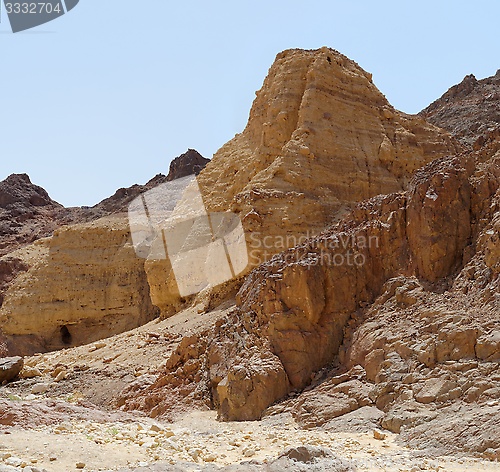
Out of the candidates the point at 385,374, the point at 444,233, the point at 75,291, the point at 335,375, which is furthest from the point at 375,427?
the point at 75,291

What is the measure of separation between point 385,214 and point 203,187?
12502 mm

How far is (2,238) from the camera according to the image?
147ft

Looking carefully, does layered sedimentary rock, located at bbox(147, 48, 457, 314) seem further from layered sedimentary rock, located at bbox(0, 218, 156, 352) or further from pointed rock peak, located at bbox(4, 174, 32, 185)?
pointed rock peak, located at bbox(4, 174, 32, 185)

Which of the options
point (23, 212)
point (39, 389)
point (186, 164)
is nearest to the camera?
point (39, 389)

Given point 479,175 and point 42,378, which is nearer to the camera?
point 479,175

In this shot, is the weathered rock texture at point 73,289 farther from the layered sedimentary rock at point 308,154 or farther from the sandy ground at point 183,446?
the sandy ground at point 183,446

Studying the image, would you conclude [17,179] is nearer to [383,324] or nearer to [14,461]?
[383,324]

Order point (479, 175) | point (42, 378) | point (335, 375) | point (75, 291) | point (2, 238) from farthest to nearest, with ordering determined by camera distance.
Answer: point (2, 238) < point (75, 291) < point (42, 378) < point (479, 175) < point (335, 375)

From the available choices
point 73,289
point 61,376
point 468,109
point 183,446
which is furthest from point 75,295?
point 468,109

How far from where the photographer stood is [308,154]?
19.8m

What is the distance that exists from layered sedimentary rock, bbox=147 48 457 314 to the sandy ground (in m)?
9.45

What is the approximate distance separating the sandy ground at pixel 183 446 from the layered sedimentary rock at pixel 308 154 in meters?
9.45

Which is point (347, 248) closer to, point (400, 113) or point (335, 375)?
point (335, 375)

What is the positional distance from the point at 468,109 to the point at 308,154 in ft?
89.4
